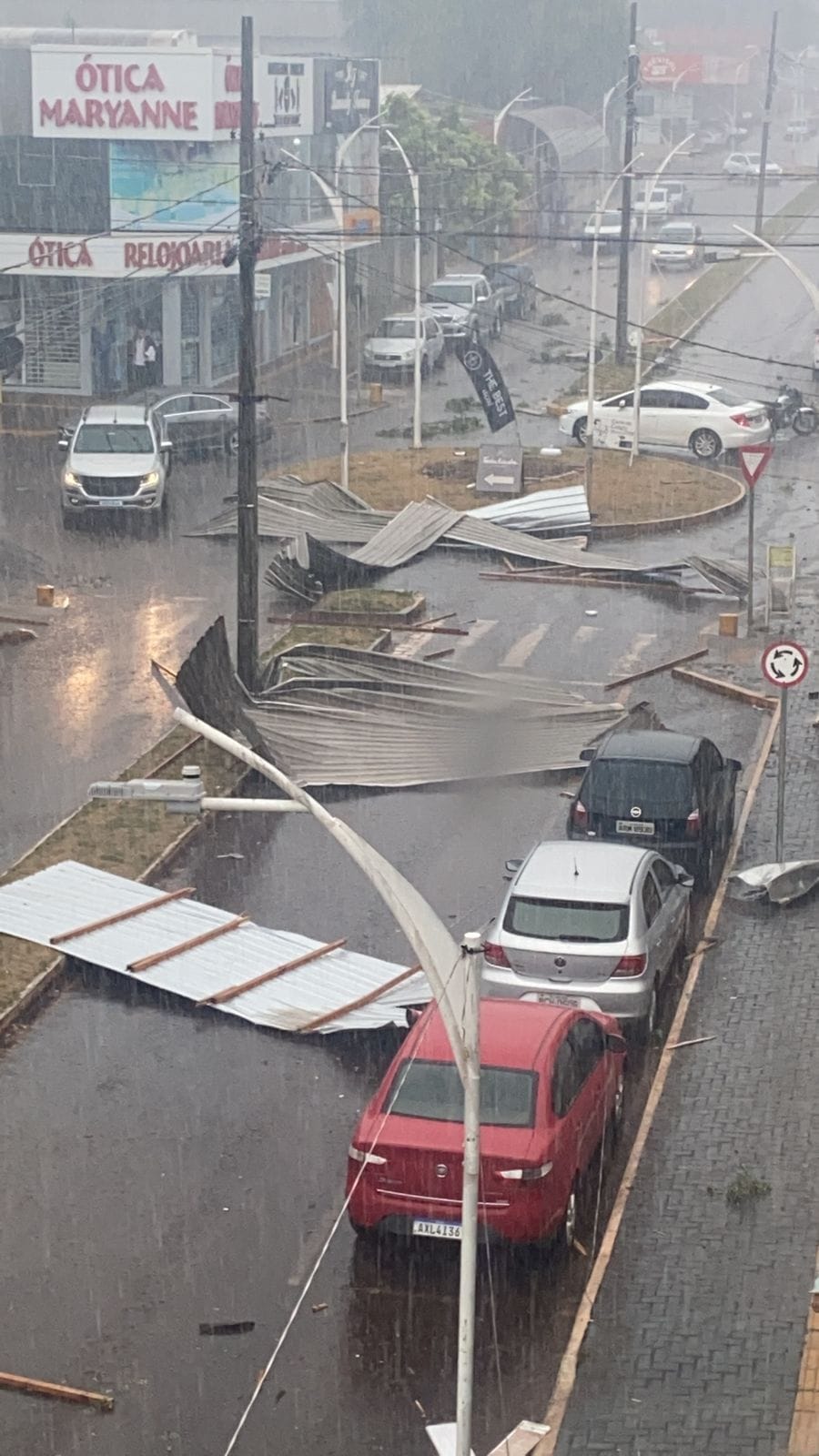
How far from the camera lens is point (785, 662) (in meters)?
16.6

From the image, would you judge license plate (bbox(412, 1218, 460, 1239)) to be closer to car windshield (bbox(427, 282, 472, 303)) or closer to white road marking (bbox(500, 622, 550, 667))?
white road marking (bbox(500, 622, 550, 667))

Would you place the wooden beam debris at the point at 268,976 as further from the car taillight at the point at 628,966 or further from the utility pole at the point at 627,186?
the utility pole at the point at 627,186

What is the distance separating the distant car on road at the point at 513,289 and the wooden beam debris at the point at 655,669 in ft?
118

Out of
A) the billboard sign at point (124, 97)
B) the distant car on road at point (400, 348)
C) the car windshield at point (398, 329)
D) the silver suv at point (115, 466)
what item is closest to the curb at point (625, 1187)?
the silver suv at point (115, 466)

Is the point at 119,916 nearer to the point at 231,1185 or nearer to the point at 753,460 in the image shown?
the point at 231,1185

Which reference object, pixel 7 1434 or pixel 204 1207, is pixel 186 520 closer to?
pixel 204 1207

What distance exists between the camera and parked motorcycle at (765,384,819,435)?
4197 centimetres

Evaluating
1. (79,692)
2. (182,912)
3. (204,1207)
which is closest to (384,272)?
(79,692)

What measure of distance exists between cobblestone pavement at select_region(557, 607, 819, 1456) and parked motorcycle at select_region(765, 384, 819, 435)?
27949mm

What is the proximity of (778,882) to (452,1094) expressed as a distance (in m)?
6.47

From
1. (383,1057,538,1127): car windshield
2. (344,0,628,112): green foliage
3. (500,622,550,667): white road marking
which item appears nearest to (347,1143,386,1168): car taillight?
(383,1057,538,1127): car windshield

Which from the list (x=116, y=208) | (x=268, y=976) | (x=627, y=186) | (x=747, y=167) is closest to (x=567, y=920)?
(x=268, y=976)

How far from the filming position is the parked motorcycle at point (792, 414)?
42.0 metres

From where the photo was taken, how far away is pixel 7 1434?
9.18 metres
